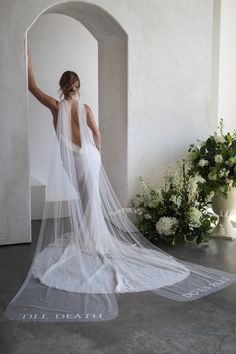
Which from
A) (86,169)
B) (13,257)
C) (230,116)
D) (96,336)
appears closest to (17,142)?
(86,169)

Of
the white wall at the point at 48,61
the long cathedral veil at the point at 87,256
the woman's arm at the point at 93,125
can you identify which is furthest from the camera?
the white wall at the point at 48,61

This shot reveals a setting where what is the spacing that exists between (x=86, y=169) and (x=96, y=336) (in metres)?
1.96

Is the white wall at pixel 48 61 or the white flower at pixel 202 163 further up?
the white wall at pixel 48 61

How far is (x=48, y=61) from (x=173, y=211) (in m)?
3.07

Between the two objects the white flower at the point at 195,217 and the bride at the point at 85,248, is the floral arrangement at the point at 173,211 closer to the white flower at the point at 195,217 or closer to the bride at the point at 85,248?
the white flower at the point at 195,217

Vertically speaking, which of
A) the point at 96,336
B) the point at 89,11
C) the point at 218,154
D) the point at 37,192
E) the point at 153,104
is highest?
the point at 89,11

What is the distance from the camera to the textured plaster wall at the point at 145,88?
196 inches

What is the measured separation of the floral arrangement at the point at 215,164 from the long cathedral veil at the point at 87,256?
0.97 metres

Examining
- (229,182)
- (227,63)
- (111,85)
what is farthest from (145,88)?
(227,63)

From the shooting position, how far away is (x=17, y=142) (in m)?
5.08

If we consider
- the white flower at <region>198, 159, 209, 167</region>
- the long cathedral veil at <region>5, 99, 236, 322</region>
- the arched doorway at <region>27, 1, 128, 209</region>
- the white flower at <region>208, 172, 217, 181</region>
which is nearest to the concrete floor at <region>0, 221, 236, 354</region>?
the long cathedral veil at <region>5, 99, 236, 322</region>

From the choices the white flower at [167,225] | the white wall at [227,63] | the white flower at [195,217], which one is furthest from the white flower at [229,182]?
the white wall at [227,63]

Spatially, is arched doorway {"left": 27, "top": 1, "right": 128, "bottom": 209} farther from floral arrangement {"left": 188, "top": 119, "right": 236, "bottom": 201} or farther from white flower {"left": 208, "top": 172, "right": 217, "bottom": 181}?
white flower {"left": 208, "top": 172, "right": 217, "bottom": 181}

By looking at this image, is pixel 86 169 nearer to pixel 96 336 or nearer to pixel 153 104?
pixel 153 104
